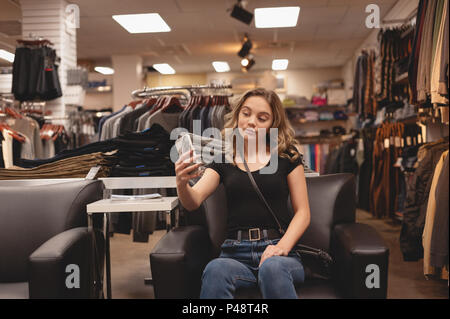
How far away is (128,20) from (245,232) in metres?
5.28

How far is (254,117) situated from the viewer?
1.80 m

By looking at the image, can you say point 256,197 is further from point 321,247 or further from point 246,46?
point 246,46

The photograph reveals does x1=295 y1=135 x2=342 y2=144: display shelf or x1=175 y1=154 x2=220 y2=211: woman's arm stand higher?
x1=295 y1=135 x2=342 y2=144: display shelf

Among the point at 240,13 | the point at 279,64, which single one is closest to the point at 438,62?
the point at 240,13

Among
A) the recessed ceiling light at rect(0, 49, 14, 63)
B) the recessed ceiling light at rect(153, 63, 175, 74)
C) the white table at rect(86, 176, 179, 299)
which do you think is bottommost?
the white table at rect(86, 176, 179, 299)

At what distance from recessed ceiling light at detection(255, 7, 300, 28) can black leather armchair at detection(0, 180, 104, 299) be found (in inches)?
175

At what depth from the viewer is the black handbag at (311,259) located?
1693 mm

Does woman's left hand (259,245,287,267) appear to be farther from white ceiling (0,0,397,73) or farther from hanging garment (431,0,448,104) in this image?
white ceiling (0,0,397,73)

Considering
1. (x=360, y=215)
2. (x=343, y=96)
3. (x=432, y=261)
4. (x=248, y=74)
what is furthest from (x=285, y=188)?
(x=248, y=74)

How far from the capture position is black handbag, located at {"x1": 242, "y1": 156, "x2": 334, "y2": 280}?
1.69m

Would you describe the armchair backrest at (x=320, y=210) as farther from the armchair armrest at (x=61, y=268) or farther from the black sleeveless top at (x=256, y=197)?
the armchair armrest at (x=61, y=268)

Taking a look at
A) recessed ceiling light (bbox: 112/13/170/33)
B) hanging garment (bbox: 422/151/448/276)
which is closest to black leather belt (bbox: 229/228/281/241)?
hanging garment (bbox: 422/151/448/276)

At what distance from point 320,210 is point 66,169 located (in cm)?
144

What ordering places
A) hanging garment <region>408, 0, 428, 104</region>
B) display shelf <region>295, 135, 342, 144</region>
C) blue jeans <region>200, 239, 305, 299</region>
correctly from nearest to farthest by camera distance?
blue jeans <region>200, 239, 305, 299</region>, hanging garment <region>408, 0, 428, 104</region>, display shelf <region>295, 135, 342, 144</region>
